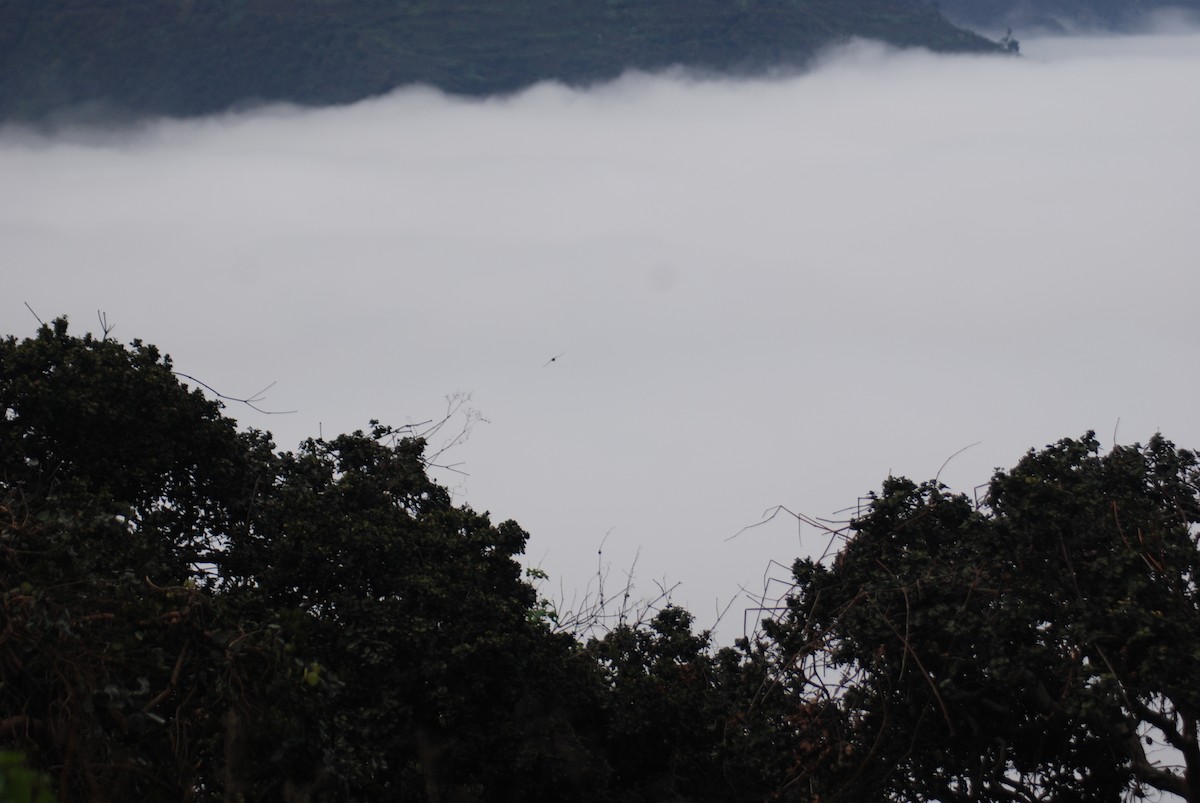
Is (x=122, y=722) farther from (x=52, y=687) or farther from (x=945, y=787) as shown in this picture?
(x=945, y=787)

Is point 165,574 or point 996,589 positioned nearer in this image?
point 996,589

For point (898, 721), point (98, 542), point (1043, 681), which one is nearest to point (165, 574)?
point (98, 542)

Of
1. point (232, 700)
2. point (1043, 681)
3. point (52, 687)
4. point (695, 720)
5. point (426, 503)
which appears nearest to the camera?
point (52, 687)

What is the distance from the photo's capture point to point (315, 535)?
1315 cm

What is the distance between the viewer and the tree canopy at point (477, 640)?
28.1 ft

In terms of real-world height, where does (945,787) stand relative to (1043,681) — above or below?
below

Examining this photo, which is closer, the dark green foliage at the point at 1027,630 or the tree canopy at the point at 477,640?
the tree canopy at the point at 477,640

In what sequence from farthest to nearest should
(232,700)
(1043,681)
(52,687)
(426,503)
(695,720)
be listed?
(426,503) < (695,720) < (1043,681) < (232,700) < (52,687)

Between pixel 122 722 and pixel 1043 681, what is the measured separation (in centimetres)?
712

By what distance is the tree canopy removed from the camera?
8555 millimetres

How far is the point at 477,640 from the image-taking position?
12.4 meters

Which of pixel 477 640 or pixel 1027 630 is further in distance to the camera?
pixel 477 640

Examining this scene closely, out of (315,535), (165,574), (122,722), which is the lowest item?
(122,722)

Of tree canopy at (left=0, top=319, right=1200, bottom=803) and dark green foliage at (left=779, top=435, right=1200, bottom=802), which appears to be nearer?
tree canopy at (left=0, top=319, right=1200, bottom=803)
